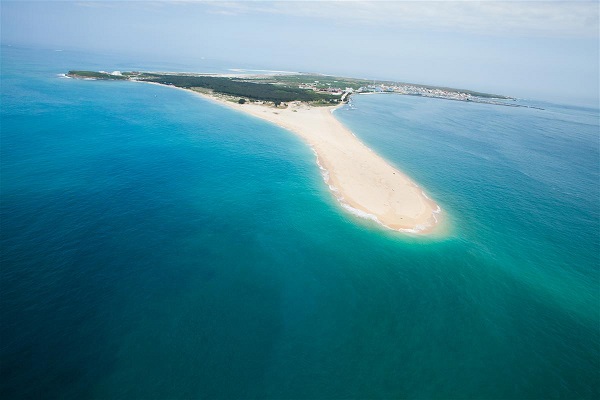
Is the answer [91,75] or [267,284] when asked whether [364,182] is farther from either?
[91,75]

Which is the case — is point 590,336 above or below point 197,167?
below

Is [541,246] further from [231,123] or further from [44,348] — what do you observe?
[231,123]

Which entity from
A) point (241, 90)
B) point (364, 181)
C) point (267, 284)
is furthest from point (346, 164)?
point (241, 90)

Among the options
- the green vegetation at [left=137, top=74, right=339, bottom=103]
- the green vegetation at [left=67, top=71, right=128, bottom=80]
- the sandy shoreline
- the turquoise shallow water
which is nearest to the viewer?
the turquoise shallow water

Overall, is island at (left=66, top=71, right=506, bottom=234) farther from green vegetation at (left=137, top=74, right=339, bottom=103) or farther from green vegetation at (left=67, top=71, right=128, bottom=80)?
green vegetation at (left=67, top=71, right=128, bottom=80)

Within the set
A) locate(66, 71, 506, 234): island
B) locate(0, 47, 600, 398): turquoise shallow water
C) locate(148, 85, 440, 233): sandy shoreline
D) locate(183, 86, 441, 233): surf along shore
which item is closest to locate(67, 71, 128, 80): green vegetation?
locate(66, 71, 506, 234): island

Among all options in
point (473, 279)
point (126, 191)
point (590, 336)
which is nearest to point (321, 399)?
point (473, 279)

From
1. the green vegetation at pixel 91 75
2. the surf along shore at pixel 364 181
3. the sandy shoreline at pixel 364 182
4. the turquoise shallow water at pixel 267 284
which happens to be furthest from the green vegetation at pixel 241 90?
the turquoise shallow water at pixel 267 284
